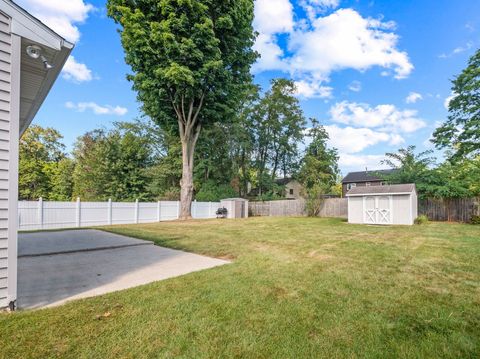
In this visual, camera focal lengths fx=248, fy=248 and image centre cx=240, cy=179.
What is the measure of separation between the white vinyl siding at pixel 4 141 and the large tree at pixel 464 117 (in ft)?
84.3

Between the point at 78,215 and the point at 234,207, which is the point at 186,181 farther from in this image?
the point at 78,215

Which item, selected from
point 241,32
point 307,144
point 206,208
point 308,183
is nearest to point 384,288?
point 241,32

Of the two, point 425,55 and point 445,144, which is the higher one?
point 425,55

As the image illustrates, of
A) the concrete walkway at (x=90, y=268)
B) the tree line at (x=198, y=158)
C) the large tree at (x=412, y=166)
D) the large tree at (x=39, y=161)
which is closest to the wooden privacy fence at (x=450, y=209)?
the large tree at (x=412, y=166)

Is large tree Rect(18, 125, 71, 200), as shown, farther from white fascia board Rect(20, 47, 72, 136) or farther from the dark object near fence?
white fascia board Rect(20, 47, 72, 136)

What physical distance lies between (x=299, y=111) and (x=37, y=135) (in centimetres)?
3008

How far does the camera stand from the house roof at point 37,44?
275 cm

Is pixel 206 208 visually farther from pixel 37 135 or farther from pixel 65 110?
pixel 37 135

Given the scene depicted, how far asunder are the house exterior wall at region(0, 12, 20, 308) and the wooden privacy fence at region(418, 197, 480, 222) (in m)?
18.1

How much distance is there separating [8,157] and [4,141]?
0.56 ft

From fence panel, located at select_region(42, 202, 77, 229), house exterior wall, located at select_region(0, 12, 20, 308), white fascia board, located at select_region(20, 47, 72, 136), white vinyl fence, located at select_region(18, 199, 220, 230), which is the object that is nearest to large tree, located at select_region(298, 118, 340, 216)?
white vinyl fence, located at select_region(18, 199, 220, 230)

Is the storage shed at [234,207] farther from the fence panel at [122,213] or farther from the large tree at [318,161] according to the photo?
the large tree at [318,161]

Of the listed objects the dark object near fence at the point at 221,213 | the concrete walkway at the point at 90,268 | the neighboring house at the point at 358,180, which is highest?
the neighboring house at the point at 358,180

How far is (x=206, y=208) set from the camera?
18.9 meters
